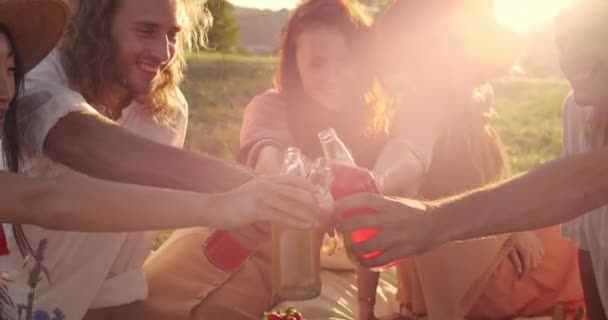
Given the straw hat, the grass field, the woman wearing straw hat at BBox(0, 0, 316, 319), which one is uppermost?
the straw hat

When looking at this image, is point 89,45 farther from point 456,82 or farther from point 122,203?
point 456,82

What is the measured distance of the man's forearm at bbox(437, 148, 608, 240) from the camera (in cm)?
291

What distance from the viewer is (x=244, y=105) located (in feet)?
59.7

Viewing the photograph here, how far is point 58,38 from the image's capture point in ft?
10.2

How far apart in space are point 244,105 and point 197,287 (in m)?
13.9

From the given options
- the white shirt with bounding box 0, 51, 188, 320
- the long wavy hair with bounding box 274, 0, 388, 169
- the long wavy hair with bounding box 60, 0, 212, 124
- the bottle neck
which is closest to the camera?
the bottle neck

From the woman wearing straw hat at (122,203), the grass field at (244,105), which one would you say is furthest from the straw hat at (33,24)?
the grass field at (244,105)

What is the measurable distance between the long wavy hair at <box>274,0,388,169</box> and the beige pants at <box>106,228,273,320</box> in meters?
0.68

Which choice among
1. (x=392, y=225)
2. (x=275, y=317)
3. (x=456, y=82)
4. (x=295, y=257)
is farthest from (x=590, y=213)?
(x=275, y=317)

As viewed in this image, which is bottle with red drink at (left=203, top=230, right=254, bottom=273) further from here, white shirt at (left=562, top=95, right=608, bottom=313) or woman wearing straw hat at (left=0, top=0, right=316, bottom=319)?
white shirt at (left=562, top=95, right=608, bottom=313)

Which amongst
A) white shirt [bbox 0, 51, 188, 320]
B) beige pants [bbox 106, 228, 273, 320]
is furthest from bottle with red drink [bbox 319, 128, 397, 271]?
beige pants [bbox 106, 228, 273, 320]

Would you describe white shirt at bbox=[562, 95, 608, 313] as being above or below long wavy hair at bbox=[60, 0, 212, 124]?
below

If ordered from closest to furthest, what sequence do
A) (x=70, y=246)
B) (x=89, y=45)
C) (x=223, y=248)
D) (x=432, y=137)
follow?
(x=223, y=248) → (x=89, y=45) → (x=70, y=246) → (x=432, y=137)

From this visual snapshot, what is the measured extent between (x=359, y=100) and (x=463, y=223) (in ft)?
5.43
